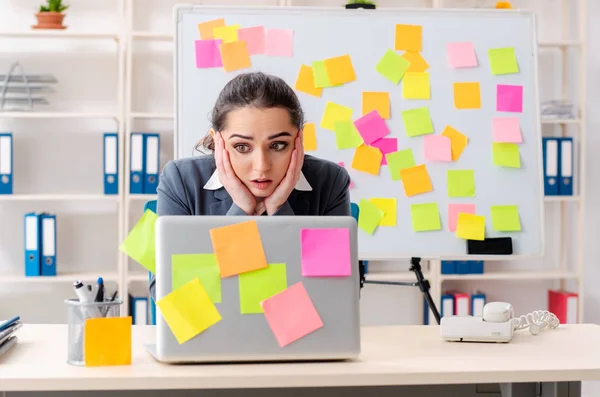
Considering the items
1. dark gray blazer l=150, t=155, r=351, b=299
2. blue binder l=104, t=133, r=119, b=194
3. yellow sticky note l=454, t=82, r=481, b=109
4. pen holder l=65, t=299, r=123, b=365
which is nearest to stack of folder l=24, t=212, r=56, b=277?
blue binder l=104, t=133, r=119, b=194

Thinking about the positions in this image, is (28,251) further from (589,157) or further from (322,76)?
(589,157)

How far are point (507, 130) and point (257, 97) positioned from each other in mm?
1093

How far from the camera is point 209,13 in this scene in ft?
8.70

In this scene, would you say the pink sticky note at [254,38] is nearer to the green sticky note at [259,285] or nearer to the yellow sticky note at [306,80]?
the yellow sticky note at [306,80]

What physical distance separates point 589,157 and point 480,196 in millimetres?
1552

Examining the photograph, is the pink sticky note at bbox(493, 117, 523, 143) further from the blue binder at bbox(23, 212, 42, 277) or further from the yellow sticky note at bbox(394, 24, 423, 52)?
the blue binder at bbox(23, 212, 42, 277)

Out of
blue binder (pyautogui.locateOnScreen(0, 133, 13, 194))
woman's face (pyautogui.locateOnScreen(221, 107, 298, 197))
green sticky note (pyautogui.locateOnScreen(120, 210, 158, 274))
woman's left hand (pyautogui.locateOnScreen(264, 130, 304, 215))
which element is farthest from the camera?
blue binder (pyautogui.locateOnScreen(0, 133, 13, 194))

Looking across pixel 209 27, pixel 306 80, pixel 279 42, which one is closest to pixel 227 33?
pixel 209 27

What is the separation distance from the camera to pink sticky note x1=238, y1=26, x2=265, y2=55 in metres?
2.67

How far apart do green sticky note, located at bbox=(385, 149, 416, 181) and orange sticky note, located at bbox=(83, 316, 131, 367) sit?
1514 millimetres

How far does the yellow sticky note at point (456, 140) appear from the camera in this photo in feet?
8.82

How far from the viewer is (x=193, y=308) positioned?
4.18 ft

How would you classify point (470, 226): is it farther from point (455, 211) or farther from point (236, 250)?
point (236, 250)

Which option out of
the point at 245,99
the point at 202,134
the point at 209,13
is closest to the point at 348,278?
the point at 245,99
